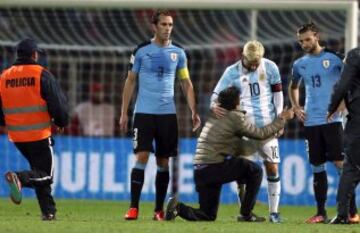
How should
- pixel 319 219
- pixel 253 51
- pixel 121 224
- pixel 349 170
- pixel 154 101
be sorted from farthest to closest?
pixel 319 219 < pixel 154 101 < pixel 253 51 < pixel 349 170 < pixel 121 224

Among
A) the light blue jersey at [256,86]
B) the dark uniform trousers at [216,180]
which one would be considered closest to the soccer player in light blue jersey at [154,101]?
the light blue jersey at [256,86]

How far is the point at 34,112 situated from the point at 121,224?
55.4 inches

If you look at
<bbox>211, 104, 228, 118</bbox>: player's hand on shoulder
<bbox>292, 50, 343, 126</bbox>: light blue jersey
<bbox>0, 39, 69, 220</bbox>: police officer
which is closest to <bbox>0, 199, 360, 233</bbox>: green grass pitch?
<bbox>0, 39, 69, 220</bbox>: police officer

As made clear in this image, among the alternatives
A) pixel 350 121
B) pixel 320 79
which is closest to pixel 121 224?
pixel 350 121

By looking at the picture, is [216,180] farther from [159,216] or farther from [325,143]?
[325,143]

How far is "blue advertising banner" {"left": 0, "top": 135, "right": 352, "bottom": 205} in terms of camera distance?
19.1 m

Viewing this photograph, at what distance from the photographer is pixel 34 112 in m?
12.8

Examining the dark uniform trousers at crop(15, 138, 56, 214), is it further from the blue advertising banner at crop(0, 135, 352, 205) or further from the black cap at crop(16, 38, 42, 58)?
the blue advertising banner at crop(0, 135, 352, 205)

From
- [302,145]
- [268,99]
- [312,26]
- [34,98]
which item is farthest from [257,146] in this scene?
[302,145]

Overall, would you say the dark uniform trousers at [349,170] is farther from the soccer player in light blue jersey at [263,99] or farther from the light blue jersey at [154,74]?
the light blue jersey at [154,74]

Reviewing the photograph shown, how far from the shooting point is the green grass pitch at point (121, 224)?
11.5 meters

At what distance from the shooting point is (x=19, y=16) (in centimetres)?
2148

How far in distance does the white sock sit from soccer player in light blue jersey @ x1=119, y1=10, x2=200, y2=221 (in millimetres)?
993

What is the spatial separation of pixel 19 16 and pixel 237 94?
9.42 meters
